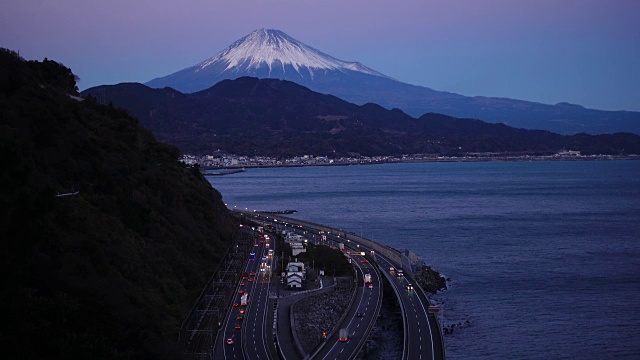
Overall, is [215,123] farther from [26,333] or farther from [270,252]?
[26,333]

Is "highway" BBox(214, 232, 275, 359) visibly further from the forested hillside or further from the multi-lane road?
the forested hillside

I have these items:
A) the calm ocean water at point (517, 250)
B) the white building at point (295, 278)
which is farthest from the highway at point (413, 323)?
the white building at point (295, 278)

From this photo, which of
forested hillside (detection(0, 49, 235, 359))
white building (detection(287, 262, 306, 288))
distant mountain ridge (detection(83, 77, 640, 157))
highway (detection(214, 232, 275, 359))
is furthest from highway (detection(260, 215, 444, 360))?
distant mountain ridge (detection(83, 77, 640, 157))

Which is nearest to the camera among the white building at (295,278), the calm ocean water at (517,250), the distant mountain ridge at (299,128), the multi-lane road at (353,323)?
the multi-lane road at (353,323)

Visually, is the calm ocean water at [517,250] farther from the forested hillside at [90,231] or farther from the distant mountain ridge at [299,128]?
the distant mountain ridge at [299,128]

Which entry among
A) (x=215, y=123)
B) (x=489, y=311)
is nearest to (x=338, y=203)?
(x=489, y=311)
